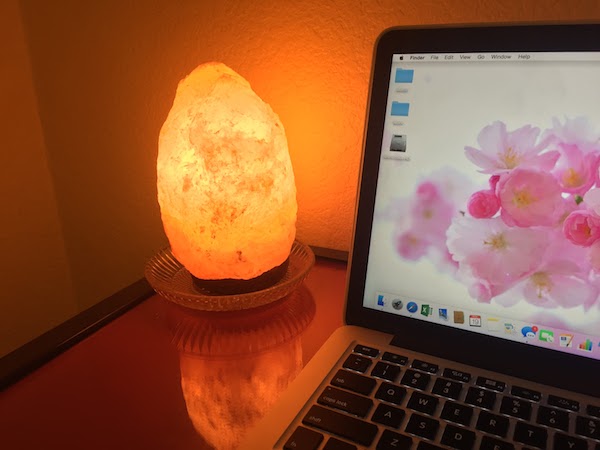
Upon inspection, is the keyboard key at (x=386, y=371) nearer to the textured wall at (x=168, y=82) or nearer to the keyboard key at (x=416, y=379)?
the keyboard key at (x=416, y=379)

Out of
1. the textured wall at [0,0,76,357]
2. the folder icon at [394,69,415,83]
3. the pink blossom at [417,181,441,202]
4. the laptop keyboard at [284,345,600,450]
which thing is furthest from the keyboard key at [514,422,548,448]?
the textured wall at [0,0,76,357]

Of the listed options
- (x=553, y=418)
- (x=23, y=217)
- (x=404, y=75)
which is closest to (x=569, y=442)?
(x=553, y=418)

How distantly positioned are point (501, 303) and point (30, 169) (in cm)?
75

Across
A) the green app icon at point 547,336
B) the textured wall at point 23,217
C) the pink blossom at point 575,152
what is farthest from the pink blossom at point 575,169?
the textured wall at point 23,217

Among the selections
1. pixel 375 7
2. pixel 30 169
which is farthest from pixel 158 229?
pixel 375 7

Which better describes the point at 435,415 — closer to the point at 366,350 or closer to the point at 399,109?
the point at 366,350

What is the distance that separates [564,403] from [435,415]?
4.1 inches

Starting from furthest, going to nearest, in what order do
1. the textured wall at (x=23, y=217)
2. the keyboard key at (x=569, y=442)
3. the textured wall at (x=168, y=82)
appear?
the textured wall at (x=23, y=217) → the textured wall at (x=168, y=82) → the keyboard key at (x=569, y=442)

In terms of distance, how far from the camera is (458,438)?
37 cm

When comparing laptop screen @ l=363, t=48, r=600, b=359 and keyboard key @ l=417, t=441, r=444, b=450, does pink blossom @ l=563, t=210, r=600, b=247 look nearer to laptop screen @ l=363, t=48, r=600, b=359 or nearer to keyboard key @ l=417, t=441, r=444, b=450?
laptop screen @ l=363, t=48, r=600, b=359

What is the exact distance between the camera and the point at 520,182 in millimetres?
451

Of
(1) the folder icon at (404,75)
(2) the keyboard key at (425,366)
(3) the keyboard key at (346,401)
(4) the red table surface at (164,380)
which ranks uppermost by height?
(1) the folder icon at (404,75)

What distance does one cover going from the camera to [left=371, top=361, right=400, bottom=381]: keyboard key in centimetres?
44

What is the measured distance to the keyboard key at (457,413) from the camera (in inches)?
15.3
